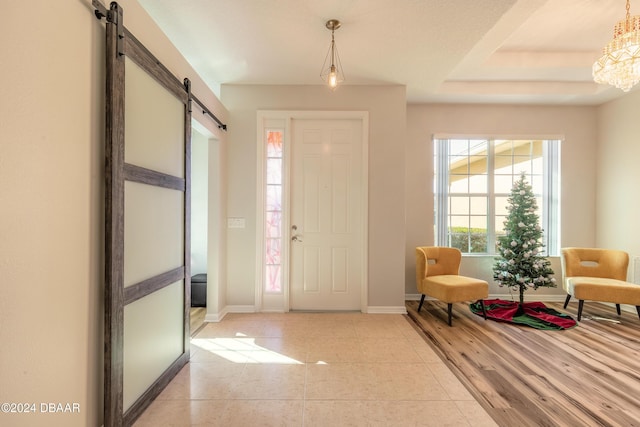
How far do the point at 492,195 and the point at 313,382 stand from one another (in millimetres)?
3964

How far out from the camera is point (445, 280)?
3807 mm

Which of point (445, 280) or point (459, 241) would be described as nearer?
point (445, 280)

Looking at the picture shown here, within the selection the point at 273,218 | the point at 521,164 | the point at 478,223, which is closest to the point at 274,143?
the point at 273,218

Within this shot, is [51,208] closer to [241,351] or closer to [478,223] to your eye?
[241,351]

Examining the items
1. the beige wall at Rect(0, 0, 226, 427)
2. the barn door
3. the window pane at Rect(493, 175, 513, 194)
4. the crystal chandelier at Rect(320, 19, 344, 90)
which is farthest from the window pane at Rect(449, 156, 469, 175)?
the beige wall at Rect(0, 0, 226, 427)

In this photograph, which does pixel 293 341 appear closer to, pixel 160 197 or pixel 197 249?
pixel 160 197

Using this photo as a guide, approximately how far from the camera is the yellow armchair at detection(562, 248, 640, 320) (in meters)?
3.62

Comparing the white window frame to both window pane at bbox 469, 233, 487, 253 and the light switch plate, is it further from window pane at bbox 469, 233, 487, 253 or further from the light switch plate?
the light switch plate

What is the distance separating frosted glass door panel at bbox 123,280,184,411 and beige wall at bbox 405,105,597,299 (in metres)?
3.35

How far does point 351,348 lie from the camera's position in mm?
→ 2910

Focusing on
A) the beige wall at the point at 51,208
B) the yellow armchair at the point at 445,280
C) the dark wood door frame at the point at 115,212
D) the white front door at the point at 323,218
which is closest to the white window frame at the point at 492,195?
the yellow armchair at the point at 445,280

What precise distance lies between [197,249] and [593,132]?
6.35 meters

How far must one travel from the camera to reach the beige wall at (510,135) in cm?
471

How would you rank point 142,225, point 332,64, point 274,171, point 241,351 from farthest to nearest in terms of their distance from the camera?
point 274,171, point 332,64, point 241,351, point 142,225
